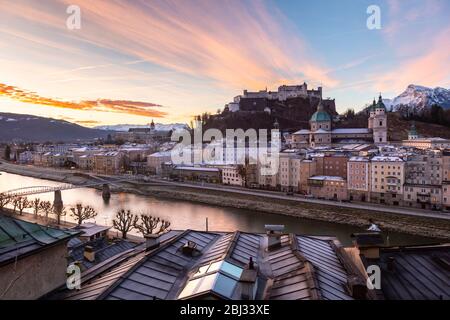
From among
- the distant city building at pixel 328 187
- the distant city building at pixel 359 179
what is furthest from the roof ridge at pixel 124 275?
the distant city building at pixel 328 187

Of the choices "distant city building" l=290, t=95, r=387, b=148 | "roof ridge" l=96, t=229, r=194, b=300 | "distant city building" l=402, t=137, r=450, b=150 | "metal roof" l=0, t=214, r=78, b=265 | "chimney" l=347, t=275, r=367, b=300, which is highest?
"distant city building" l=290, t=95, r=387, b=148

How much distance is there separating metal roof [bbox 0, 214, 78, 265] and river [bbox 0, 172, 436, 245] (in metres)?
11.5

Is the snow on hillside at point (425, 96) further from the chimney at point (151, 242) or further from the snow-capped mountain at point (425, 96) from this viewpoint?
the chimney at point (151, 242)

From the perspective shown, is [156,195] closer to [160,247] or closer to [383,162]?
[383,162]

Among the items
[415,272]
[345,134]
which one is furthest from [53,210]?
[345,134]

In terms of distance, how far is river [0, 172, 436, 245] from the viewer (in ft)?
47.3

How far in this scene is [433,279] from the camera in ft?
11.0

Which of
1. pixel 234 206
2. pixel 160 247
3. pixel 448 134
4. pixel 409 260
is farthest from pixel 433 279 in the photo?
pixel 448 134

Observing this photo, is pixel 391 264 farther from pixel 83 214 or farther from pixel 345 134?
pixel 345 134

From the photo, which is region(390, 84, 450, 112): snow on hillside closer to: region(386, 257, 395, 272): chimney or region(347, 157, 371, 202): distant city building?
region(347, 157, 371, 202): distant city building

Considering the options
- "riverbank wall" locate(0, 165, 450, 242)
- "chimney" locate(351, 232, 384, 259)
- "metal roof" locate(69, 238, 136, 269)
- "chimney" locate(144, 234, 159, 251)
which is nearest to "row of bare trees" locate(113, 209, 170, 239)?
"metal roof" locate(69, 238, 136, 269)

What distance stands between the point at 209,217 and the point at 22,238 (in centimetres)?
1485

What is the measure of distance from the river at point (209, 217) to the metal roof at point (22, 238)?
37.8 feet
